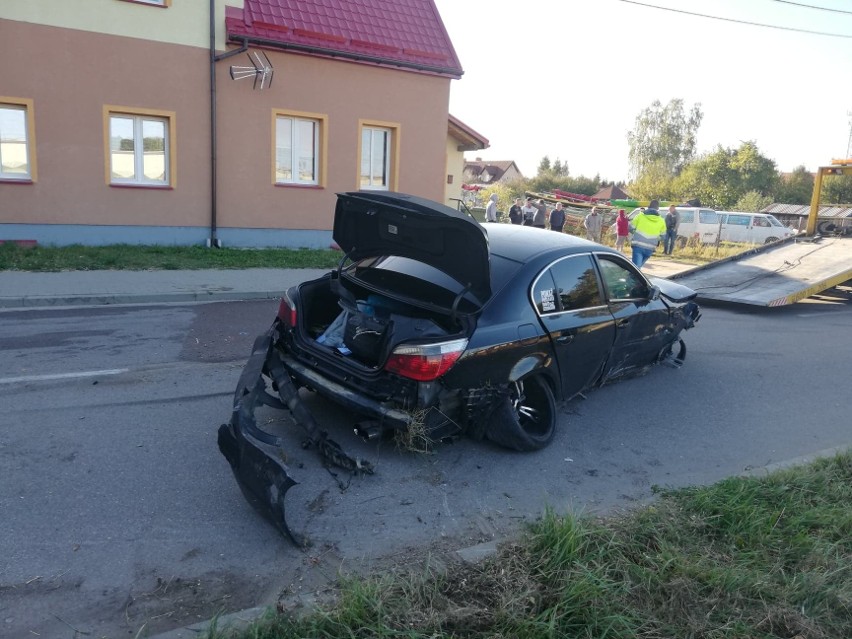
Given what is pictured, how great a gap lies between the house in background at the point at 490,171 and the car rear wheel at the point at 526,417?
265 feet

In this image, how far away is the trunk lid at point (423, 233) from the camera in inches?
184

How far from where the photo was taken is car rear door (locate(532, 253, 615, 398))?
520 cm

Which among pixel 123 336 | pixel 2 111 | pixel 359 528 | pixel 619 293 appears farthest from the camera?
pixel 2 111

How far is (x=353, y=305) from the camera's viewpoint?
5262mm

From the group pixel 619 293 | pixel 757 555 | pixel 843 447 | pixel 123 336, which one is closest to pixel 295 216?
pixel 123 336

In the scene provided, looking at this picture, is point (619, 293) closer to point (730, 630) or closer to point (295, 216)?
point (730, 630)

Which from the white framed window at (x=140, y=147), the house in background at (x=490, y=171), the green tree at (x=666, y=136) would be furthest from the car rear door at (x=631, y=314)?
the house in background at (x=490, y=171)

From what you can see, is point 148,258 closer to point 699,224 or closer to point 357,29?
point 357,29

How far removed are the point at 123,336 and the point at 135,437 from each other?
130 inches

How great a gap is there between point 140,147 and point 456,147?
9.81 meters

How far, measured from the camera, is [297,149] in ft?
53.1

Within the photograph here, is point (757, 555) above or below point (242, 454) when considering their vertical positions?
below

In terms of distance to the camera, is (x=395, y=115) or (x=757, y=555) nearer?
(x=757, y=555)

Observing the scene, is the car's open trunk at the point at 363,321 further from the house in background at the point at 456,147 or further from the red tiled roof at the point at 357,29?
the house in background at the point at 456,147
